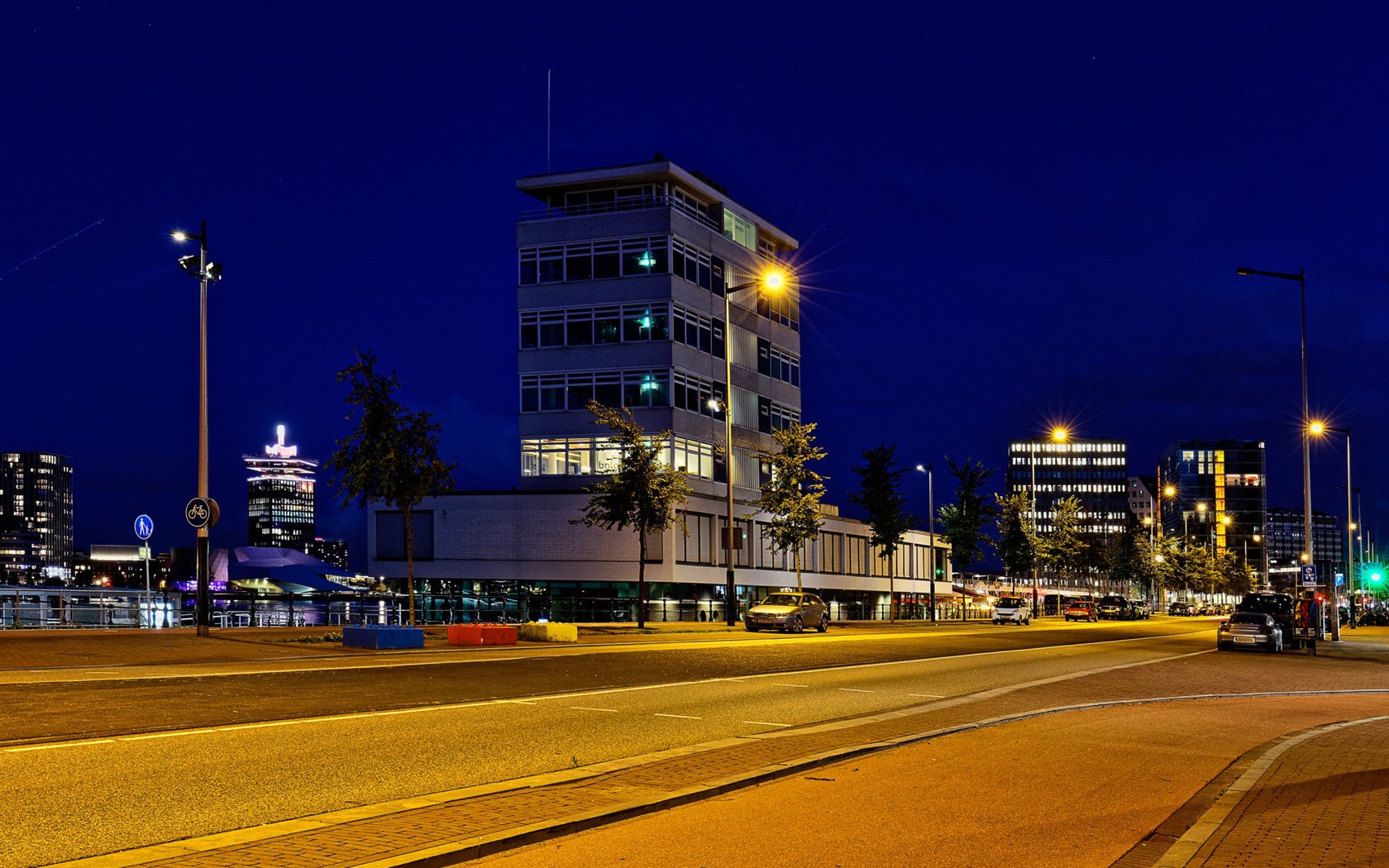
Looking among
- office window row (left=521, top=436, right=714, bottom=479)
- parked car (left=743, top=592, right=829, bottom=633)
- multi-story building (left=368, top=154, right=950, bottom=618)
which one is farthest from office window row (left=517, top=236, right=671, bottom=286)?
parked car (left=743, top=592, right=829, bottom=633)

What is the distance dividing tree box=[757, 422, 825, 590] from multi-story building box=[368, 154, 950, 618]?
5426mm

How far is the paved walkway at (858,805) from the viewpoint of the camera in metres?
7.99

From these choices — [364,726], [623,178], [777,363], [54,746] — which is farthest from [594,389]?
[54,746]

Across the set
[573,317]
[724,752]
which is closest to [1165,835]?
[724,752]

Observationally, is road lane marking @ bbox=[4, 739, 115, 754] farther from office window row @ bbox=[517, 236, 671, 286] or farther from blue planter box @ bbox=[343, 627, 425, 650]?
office window row @ bbox=[517, 236, 671, 286]

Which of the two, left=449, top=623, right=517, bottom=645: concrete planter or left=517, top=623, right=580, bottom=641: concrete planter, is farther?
left=517, top=623, right=580, bottom=641: concrete planter

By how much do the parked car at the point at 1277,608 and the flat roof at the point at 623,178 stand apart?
3731 cm

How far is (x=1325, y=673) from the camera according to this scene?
2864 centimetres

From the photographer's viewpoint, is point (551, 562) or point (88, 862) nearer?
point (88, 862)

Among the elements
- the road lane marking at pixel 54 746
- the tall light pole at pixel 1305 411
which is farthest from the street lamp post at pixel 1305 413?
the road lane marking at pixel 54 746

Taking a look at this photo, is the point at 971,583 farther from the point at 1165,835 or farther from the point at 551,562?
the point at 1165,835

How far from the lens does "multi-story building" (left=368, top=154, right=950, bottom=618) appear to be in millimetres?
65188

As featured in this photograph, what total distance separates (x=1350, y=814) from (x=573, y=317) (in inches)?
2417

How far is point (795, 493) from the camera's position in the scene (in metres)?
59.6
